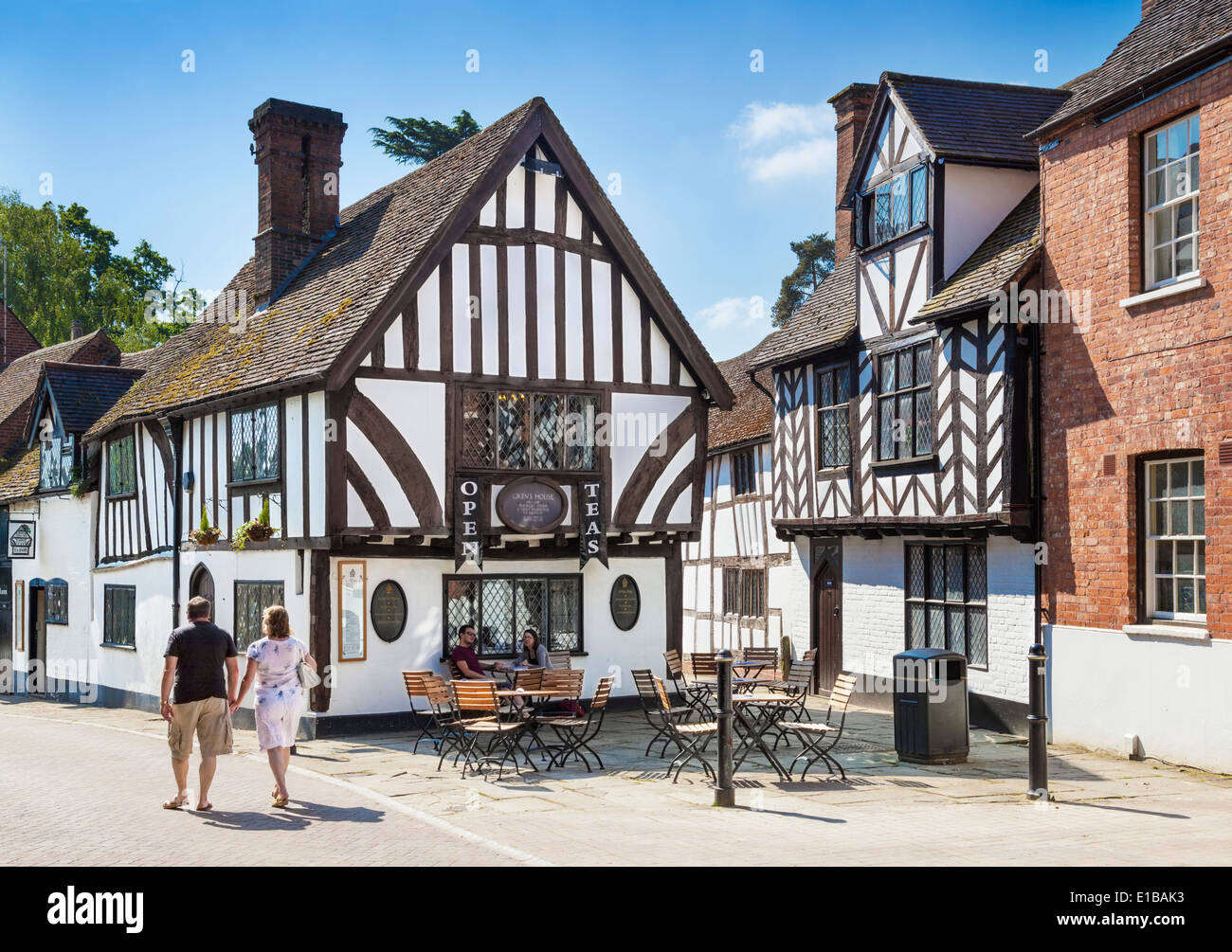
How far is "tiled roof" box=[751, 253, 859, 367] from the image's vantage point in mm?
20828

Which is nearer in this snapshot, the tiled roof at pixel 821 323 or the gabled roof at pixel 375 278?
the gabled roof at pixel 375 278

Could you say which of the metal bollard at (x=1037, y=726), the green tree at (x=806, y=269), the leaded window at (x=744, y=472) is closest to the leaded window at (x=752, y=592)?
the leaded window at (x=744, y=472)

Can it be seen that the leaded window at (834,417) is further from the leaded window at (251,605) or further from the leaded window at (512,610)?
the leaded window at (251,605)

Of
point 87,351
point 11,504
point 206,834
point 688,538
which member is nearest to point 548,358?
point 688,538

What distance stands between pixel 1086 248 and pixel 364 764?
10.3m

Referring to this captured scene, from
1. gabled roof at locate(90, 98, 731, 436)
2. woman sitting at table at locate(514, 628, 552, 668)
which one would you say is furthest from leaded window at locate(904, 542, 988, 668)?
woman sitting at table at locate(514, 628, 552, 668)

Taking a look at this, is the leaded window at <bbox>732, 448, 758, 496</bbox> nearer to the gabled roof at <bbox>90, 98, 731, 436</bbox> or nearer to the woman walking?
the gabled roof at <bbox>90, 98, 731, 436</bbox>

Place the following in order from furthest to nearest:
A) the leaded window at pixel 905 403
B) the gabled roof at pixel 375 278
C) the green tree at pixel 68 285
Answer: the green tree at pixel 68 285 < the leaded window at pixel 905 403 < the gabled roof at pixel 375 278

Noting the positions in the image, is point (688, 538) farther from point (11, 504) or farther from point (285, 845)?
point (11, 504)

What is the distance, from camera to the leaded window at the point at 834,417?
20.6 meters

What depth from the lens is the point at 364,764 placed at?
14.3m

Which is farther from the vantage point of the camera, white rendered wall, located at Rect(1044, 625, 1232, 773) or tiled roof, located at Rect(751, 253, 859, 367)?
tiled roof, located at Rect(751, 253, 859, 367)

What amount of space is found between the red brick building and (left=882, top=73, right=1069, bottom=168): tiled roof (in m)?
2.28

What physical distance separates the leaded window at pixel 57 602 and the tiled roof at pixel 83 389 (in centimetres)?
343
